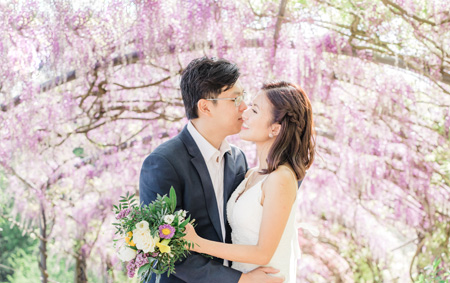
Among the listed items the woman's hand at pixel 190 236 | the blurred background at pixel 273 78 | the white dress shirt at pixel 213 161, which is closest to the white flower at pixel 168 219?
the woman's hand at pixel 190 236

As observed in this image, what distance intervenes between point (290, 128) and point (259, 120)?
153 mm

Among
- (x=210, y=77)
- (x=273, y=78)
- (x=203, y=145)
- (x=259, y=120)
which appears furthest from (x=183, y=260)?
(x=273, y=78)

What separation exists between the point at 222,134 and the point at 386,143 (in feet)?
11.5

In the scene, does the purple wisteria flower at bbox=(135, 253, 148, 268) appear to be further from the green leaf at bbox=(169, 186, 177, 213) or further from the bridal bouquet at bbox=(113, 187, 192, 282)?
the green leaf at bbox=(169, 186, 177, 213)

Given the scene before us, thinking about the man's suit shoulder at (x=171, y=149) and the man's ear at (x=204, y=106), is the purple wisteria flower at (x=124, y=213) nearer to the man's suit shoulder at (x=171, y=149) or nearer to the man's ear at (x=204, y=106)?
the man's suit shoulder at (x=171, y=149)

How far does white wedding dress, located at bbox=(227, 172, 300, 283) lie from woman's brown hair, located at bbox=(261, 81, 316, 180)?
137 millimetres

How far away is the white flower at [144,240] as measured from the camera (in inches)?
75.4

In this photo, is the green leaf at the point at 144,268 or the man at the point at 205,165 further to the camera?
the man at the point at 205,165

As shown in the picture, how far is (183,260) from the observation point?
7.23 feet

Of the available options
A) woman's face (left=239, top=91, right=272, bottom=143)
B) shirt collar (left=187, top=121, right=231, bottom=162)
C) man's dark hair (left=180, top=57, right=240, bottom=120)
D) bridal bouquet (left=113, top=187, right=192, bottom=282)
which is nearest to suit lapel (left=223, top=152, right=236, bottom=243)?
shirt collar (left=187, top=121, right=231, bottom=162)

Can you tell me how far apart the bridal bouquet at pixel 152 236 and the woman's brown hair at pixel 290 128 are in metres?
0.53

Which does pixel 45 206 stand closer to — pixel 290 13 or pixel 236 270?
pixel 290 13

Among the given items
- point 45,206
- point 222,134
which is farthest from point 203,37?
point 45,206

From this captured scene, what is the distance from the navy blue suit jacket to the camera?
2.21 meters
